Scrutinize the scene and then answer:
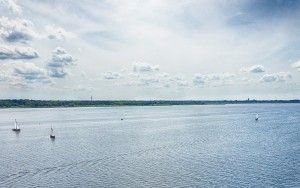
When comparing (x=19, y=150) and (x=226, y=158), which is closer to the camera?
(x=226, y=158)

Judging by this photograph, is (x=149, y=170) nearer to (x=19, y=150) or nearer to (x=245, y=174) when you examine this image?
(x=245, y=174)

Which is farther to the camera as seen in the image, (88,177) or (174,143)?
(174,143)

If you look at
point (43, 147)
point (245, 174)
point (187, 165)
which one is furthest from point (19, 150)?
point (245, 174)

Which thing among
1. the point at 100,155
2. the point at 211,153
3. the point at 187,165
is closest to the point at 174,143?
the point at 211,153

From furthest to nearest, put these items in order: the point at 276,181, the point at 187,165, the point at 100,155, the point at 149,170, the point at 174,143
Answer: the point at 174,143
the point at 100,155
the point at 187,165
the point at 149,170
the point at 276,181

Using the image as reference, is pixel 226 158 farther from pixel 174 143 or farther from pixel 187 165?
pixel 174 143

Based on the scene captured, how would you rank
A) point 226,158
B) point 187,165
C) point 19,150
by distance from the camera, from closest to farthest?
point 187,165, point 226,158, point 19,150

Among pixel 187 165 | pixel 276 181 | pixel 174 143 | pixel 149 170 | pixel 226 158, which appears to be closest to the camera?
pixel 276 181

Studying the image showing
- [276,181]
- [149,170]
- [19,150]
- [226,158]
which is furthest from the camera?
[19,150]

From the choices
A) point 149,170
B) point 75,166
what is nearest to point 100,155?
point 75,166
